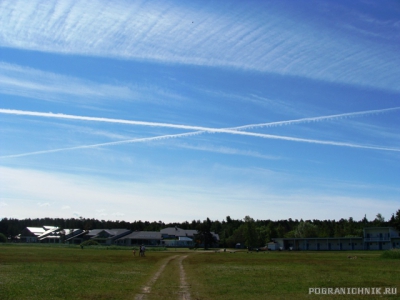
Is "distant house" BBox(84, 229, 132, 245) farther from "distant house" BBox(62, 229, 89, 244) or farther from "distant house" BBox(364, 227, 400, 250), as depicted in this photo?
"distant house" BBox(364, 227, 400, 250)

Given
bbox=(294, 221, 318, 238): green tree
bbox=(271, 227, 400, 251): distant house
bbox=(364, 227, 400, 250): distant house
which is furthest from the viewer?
bbox=(294, 221, 318, 238): green tree

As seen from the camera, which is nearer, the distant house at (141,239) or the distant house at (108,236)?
the distant house at (141,239)

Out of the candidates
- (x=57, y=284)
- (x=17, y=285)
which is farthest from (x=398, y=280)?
(x=17, y=285)

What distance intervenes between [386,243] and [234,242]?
5539 cm

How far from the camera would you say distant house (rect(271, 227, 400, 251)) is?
112 metres

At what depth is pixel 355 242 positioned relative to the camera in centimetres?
11862

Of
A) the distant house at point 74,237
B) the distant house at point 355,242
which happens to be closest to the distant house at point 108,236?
the distant house at point 74,237

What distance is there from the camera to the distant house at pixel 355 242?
112188 mm

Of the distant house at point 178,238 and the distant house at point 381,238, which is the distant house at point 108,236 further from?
the distant house at point 381,238

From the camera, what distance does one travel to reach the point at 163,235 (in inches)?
6850

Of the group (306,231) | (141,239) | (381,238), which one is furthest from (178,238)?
(381,238)

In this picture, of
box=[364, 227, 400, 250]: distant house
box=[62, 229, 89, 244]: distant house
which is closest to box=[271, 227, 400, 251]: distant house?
box=[364, 227, 400, 250]: distant house

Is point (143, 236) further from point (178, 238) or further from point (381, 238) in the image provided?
point (381, 238)

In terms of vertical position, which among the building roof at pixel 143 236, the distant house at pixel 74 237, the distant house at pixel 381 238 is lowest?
the distant house at pixel 74 237
